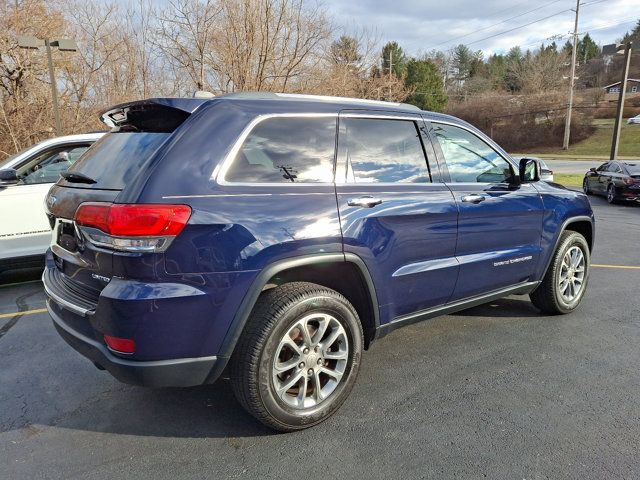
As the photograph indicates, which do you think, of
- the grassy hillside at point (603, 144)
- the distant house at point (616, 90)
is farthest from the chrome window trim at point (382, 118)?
the distant house at point (616, 90)

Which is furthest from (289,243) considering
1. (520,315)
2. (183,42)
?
(183,42)

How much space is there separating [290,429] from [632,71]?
324 feet

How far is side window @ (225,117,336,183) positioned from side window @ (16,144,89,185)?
13.1ft

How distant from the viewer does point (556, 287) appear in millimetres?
4422

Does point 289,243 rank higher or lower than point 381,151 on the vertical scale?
lower

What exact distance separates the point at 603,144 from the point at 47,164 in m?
62.2

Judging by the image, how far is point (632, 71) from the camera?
80125mm

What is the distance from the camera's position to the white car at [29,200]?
5598 mm

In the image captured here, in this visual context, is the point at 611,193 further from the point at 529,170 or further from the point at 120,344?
the point at 120,344

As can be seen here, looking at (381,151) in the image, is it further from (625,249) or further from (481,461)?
(625,249)

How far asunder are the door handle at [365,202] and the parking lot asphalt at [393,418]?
1290mm

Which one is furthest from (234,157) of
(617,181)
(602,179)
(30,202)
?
(602,179)

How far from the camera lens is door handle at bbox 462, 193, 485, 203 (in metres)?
3.50

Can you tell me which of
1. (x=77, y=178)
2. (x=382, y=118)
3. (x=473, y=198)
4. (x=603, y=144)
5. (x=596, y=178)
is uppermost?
(x=382, y=118)
